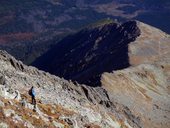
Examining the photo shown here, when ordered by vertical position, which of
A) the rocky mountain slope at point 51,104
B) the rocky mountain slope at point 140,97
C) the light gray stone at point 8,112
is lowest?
the rocky mountain slope at point 140,97

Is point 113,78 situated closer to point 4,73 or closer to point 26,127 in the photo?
point 4,73

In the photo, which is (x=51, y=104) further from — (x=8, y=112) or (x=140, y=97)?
(x=140, y=97)

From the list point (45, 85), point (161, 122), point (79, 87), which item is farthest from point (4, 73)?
point (161, 122)

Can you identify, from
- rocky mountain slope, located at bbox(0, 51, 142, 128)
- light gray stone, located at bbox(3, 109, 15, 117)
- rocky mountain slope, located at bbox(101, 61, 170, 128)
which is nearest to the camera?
light gray stone, located at bbox(3, 109, 15, 117)

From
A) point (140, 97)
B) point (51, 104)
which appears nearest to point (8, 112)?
point (51, 104)

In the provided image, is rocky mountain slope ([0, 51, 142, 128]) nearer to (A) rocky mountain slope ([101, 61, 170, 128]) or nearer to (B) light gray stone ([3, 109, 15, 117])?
(B) light gray stone ([3, 109, 15, 117])

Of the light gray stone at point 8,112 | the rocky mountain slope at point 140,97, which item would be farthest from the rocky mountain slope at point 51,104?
the rocky mountain slope at point 140,97

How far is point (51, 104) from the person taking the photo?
354 feet

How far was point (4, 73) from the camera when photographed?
109312mm

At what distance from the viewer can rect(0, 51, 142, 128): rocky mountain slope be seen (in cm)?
9394

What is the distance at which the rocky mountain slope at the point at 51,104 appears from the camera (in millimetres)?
93938

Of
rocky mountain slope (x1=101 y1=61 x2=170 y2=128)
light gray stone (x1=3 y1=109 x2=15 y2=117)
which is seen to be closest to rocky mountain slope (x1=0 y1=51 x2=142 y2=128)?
light gray stone (x1=3 y1=109 x2=15 y2=117)

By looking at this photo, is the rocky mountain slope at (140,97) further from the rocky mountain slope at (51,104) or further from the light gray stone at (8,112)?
the light gray stone at (8,112)

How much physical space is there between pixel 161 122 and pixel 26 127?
3290 inches
